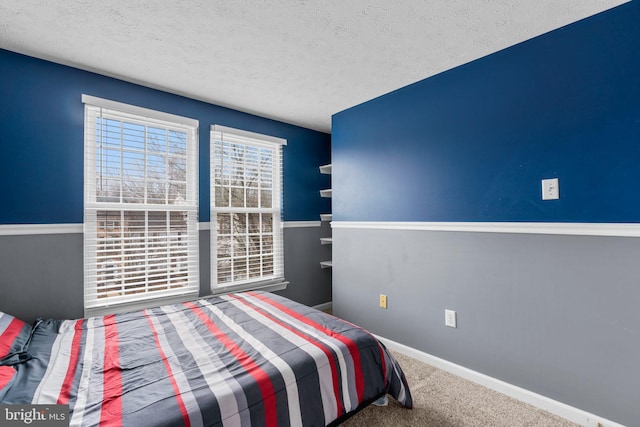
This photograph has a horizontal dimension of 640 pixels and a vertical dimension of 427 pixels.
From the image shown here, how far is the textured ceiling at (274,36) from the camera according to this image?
1.65 meters

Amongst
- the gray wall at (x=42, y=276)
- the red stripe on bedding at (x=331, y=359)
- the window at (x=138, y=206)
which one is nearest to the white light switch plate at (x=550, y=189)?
the red stripe on bedding at (x=331, y=359)

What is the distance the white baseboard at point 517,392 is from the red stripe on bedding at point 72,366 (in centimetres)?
233

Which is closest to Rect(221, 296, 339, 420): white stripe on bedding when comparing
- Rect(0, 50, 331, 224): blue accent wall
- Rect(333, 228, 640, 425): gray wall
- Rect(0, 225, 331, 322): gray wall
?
Rect(333, 228, 640, 425): gray wall

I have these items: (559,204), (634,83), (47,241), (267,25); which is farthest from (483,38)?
(47,241)

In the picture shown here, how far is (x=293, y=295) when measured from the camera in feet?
12.0

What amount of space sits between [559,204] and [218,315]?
2.33 metres

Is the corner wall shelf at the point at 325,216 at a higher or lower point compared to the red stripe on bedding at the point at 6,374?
higher

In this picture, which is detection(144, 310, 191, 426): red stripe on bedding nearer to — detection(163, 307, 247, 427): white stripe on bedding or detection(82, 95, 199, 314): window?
detection(163, 307, 247, 427): white stripe on bedding

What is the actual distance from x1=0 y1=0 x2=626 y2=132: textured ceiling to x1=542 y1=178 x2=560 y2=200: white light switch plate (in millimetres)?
945

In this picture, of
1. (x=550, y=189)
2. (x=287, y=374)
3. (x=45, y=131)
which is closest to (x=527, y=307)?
(x=550, y=189)

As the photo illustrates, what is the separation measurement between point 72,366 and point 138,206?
4.62ft

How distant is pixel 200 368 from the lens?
1.40 metres

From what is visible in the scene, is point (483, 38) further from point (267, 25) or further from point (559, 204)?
point (267, 25)

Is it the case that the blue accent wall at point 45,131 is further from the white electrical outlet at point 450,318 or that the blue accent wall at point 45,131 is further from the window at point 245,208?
the white electrical outlet at point 450,318
